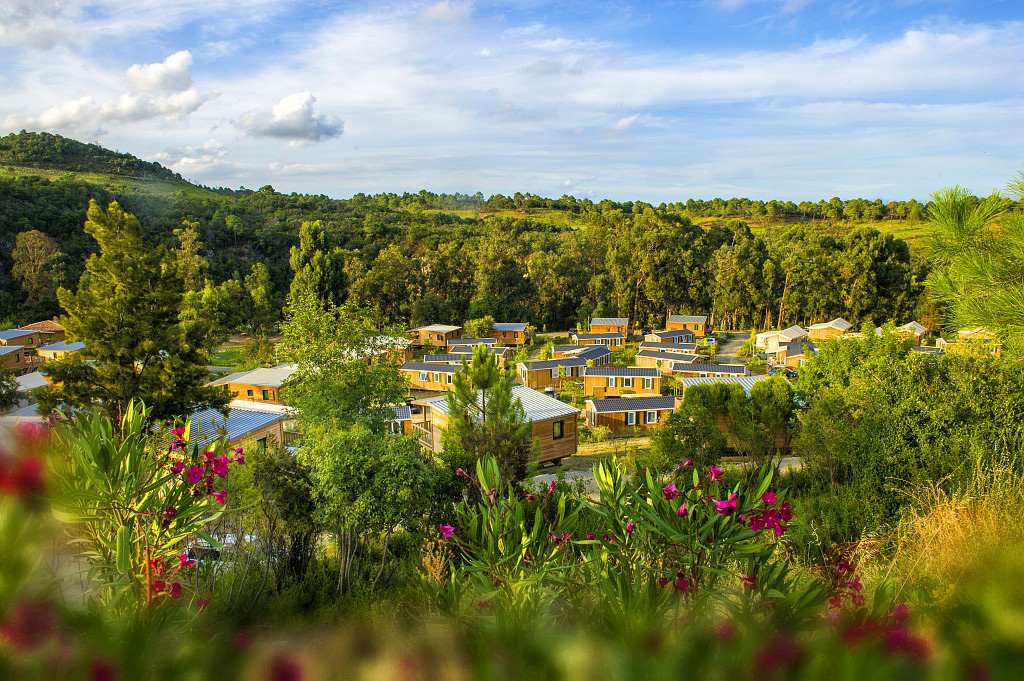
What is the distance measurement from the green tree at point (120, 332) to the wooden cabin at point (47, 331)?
24.9m

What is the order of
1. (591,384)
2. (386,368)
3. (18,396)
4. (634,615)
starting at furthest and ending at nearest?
(591,384) → (18,396) → (386,368) → (634,615)

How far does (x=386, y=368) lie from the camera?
474 inches

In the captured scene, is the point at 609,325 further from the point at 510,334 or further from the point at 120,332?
the point at 120,332

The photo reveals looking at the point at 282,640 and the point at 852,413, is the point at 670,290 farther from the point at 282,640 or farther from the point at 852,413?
the point at 282,640

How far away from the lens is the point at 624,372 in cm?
2467

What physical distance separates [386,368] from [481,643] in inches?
439

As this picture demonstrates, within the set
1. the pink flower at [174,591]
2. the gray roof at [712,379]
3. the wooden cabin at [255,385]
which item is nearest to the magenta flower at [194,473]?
the pink flower at [174,591]

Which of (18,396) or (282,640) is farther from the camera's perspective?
(18,396)

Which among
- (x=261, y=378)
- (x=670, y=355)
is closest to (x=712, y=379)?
(x=670, y=355)

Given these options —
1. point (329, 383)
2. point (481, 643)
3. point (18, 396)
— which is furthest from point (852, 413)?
point (18, 396)

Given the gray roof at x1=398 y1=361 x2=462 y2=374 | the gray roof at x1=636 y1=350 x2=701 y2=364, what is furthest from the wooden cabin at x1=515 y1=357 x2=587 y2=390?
the gray roof at x1=636 y1=350 x2=701 y2=364

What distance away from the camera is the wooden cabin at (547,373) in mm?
26656

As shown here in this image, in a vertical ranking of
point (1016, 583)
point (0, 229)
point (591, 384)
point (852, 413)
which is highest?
point (0, 229)

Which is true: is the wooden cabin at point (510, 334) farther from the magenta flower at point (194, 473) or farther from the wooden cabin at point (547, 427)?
the magenta flower at point (194, 473)
